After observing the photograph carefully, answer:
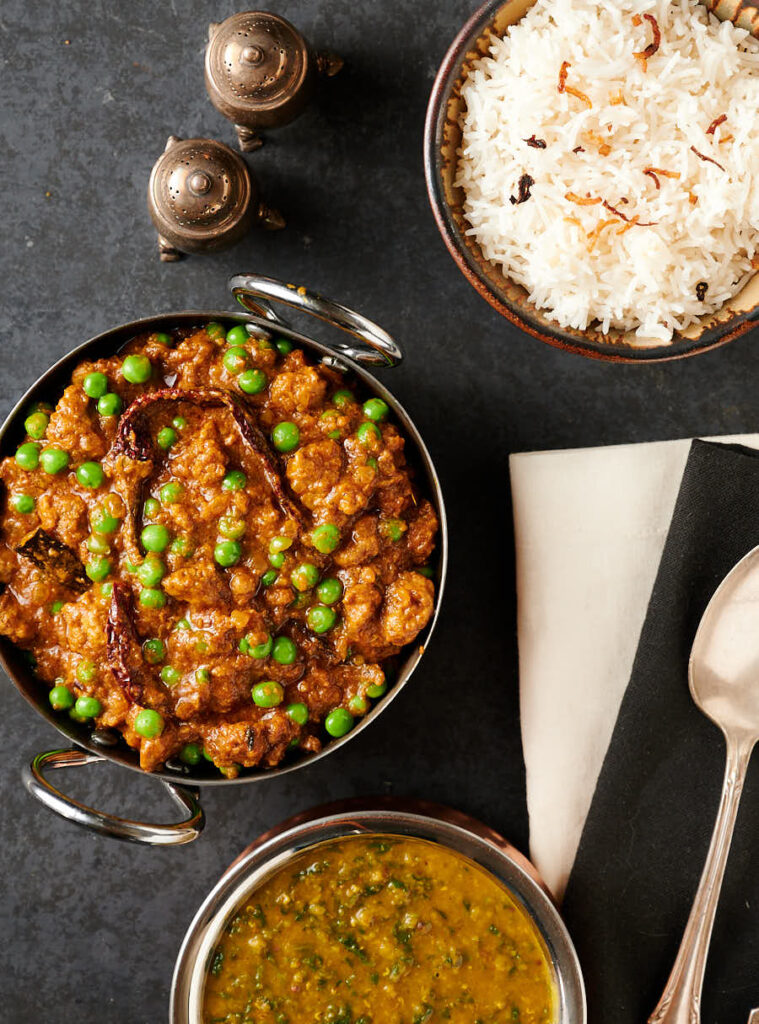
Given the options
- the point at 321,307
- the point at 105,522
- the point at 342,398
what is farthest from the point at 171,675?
the point at 321,307

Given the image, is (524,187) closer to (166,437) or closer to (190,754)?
(166,437)

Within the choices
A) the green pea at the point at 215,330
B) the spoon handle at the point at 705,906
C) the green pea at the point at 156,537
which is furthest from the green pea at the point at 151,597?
the spoon handle at the point at 705,906

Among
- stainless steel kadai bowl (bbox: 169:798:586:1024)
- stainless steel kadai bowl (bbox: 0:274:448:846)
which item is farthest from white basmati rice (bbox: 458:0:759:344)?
stainless steel kadai bowl (bbox: 169:798:586:1024)

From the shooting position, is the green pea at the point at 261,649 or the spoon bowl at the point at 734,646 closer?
the green pea at the point at 261,649

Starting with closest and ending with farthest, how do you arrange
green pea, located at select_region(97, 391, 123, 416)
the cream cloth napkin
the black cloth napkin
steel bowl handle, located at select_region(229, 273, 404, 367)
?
steel bowl handle, located at select_region(229, 273, 404, 367) < green pea, located at select_region(97, 391, 123, 416) < the black cloth napkin < the cream cloth napkin

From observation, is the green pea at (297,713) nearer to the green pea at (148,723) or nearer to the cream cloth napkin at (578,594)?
the green pea at (148,723)

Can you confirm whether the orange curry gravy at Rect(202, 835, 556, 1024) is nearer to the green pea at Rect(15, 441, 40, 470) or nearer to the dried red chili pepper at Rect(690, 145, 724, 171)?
the green pea at Rect(15, 441, 40, 470)

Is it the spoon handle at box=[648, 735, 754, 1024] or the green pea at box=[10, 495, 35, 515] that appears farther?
the spoon handle at box=[648, 735, 754, 1024]
